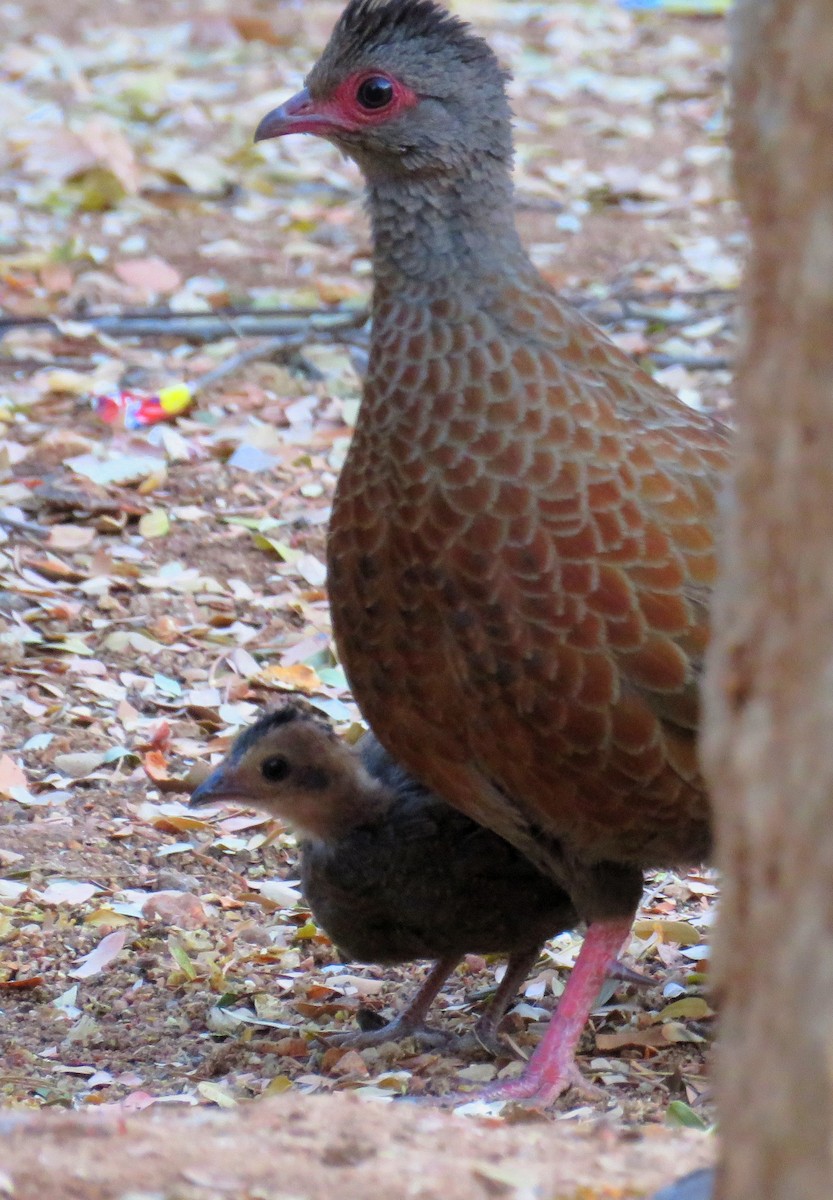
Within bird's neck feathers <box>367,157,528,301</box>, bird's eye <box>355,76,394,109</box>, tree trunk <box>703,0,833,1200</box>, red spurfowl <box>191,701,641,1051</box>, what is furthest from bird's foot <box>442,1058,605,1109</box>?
bird's eye <box>355,76,394,109</box>

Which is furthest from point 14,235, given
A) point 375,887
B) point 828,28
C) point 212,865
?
point 828,28

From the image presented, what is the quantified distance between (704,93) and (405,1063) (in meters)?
8.63

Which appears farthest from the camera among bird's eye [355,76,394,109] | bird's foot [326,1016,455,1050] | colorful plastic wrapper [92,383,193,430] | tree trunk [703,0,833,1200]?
colorful plastic wrapper [92,383,193,430]

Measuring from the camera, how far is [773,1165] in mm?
1597

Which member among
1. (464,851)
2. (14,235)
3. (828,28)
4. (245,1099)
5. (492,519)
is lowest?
(245,1099)

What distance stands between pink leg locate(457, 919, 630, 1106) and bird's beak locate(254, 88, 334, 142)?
5.53 ft

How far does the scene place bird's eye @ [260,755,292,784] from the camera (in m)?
3.97

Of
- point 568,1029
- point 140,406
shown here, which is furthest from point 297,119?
point 140,406

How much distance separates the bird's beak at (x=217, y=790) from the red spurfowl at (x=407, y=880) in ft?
0.25

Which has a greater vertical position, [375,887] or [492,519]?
[492,519]

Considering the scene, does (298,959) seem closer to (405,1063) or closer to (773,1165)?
(405,1063)

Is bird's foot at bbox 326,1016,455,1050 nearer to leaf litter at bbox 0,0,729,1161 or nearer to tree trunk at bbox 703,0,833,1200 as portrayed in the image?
leaf litter at bbox 0,0,729,1161

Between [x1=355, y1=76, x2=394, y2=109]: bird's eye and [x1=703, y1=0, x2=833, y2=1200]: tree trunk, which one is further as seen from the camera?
[x1=355, y1=76, x2=394, y2=109]: bird's eye

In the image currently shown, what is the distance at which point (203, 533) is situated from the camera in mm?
5703
